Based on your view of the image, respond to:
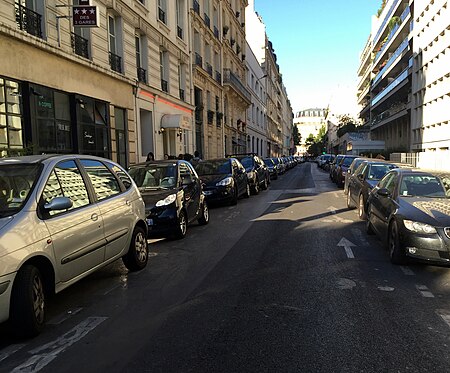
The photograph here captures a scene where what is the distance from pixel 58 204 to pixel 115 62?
1395 centimetres

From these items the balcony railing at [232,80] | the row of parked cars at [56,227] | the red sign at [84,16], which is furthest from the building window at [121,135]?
the balcony railing at [232,80]

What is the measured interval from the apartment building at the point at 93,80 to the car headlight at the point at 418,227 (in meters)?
8.63

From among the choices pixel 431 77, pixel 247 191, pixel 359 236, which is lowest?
pixel 359 236

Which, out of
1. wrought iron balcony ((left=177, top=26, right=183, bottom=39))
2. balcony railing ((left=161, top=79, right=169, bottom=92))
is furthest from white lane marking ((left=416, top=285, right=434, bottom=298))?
wrought iron balcony ((left=177, top=26, right=183, bottom=39))

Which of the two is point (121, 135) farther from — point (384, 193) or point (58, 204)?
point (58, 204)

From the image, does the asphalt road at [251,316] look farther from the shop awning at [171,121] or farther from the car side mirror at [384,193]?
the shop awning at [171,121]

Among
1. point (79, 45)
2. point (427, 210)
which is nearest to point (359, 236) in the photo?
point (427, 210)

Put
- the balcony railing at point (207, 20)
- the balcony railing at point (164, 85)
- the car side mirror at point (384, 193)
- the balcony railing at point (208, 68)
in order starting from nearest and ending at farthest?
1. the car side mirror at point (384, 193)
2. the balcony railing at point (164, 85)
3. the balcony railing at point (207, 20)
4. the balcony railing at point (208, 68)

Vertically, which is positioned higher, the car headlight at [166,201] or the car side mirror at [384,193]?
the car side mirror at [384,193]

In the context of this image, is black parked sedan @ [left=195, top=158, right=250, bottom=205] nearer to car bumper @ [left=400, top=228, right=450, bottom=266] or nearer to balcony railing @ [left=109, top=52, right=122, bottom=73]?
balcony railing @ [left=109, top=52, right=122, bottom=73]

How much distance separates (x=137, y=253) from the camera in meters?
6.12

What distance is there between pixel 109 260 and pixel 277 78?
86905 mm

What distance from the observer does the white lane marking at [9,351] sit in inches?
140

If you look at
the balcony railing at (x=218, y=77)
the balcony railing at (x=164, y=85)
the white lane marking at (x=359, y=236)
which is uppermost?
the balcony railing at (x=218, y=77)
